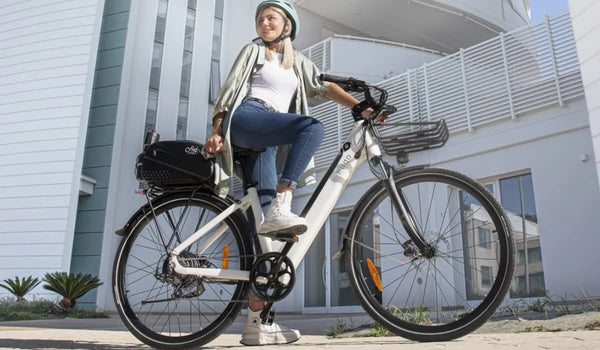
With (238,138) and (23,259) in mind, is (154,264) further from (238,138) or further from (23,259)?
(23,259)

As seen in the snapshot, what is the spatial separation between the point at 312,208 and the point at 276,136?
0.35m

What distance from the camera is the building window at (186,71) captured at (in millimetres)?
14922

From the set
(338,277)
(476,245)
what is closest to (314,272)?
(338,277)

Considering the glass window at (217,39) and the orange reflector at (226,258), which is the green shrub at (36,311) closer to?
the orange reflector at (226,258)

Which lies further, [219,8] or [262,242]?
[219,8]

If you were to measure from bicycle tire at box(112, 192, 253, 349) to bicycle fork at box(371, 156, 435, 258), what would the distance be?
2.09 feet

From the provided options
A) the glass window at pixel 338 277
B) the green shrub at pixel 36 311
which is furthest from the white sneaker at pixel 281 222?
the glass window at pixel 338 277

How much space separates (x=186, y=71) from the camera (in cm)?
1531

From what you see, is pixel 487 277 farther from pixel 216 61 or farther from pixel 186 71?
pixel 216 61

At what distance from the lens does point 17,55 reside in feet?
45.3

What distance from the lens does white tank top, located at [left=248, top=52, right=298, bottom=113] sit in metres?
2.35

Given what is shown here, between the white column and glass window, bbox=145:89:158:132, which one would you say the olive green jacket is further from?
glass window, bbox=145:89:158:132

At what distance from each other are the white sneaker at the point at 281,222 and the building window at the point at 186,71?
13.3 metres

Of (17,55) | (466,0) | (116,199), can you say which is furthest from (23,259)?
(466,0)
